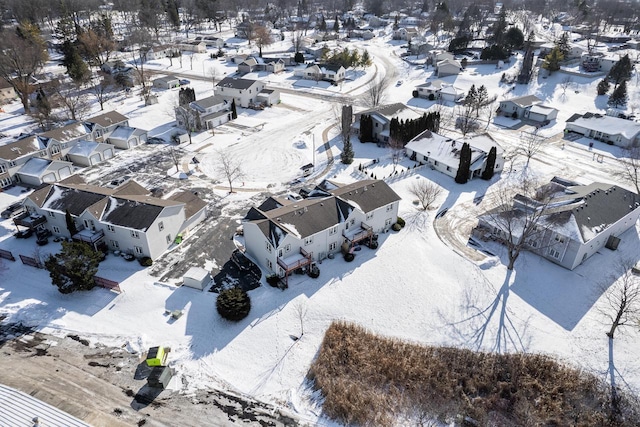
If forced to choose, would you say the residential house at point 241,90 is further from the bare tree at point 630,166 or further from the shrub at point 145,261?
the bare tree at point 630,166

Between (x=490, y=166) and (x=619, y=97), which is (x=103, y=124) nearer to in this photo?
(x=490, y=166)

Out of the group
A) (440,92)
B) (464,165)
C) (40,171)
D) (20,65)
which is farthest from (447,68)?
(20,65)

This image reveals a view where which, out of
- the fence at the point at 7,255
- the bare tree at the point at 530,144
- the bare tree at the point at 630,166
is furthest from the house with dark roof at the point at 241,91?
the bare tree at the point at 630,166

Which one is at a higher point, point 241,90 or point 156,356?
point 241,90

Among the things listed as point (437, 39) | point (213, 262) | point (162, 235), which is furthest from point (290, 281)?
point (437, 39)

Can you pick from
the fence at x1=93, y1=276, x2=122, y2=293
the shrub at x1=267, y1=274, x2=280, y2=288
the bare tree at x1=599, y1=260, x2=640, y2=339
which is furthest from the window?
the fence at x1=93, y1=276, x2=122, y2=293

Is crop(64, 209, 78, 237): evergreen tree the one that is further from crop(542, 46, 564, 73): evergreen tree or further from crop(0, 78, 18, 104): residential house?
crop(542, 46, 564, 73): evergreen tree
